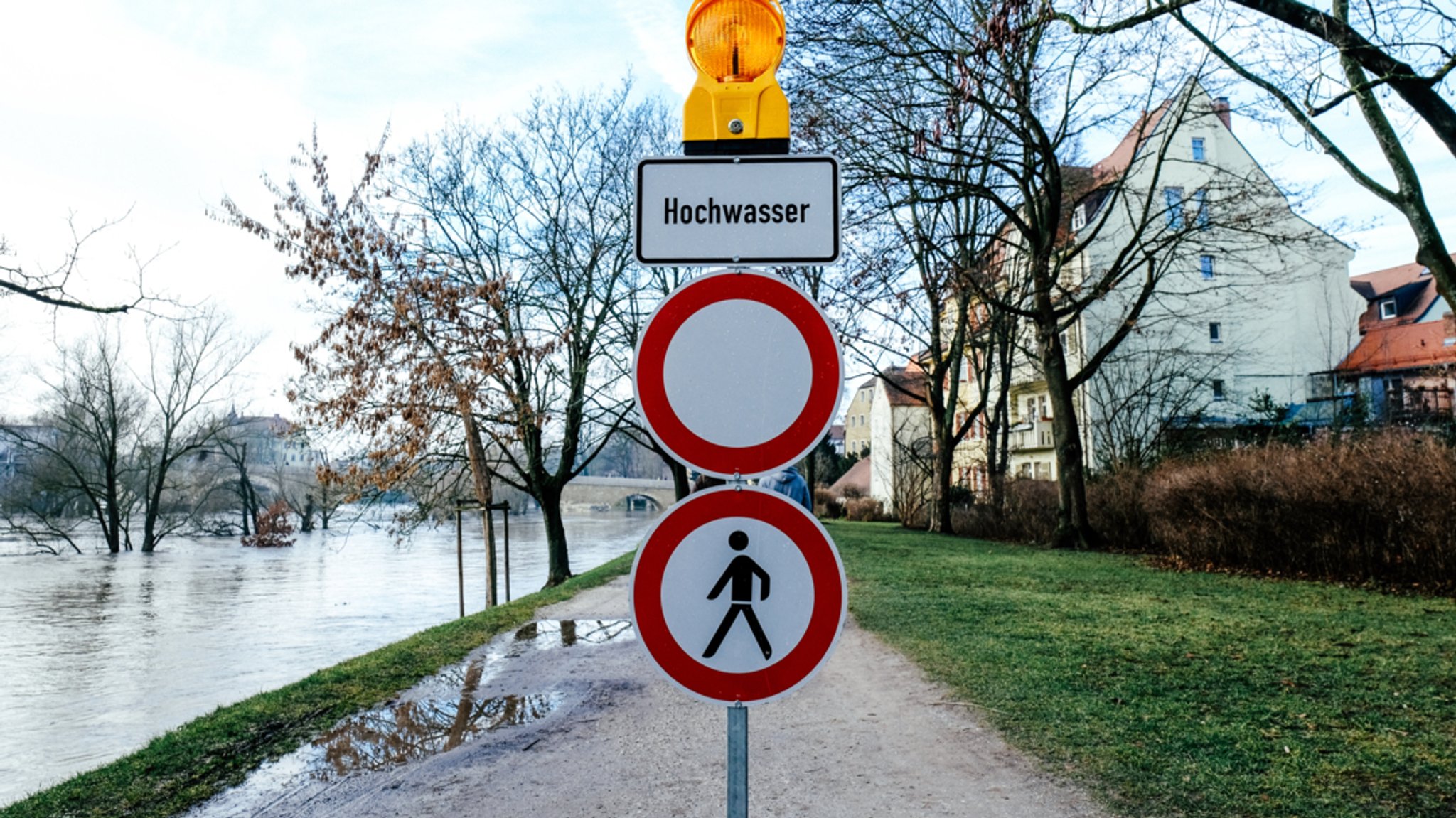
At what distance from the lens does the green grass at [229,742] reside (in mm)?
4723

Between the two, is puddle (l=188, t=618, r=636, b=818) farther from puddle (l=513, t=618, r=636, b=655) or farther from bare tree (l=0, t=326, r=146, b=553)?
bare tree (l=0, t=326, r=146, b=553)

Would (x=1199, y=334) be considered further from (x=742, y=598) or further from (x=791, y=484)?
(x=742, y=598)

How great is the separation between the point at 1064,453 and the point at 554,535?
40.7ft

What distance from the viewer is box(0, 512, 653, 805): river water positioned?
35.4 ft

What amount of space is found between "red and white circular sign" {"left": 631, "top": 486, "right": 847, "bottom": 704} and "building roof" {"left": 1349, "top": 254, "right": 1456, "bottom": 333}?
154ft

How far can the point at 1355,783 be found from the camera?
4266 mm

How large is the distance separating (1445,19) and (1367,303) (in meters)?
42.0

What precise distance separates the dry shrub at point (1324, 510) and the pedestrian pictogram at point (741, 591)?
1099 cm

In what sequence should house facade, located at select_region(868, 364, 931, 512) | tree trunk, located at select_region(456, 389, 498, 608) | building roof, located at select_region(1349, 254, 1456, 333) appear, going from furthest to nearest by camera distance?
house facade, located at select_region(868, 364, 931, 512)
building roof, located at select_region(1349, 254, 1456, 333)
tree trunk, located at select_region(456, 389, 498, 608)

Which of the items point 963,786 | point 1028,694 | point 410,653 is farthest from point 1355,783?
point 410,653

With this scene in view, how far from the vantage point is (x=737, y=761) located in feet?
8.04

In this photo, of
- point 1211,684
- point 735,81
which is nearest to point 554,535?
point 1211,684

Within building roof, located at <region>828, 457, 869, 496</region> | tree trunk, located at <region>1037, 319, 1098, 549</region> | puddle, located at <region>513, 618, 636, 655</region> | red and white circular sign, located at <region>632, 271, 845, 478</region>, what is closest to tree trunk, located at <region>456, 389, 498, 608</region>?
puddle, located at <region>513, 618, 636, 655</region>

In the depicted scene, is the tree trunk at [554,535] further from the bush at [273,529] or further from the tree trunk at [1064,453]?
the bush at [273,529]
